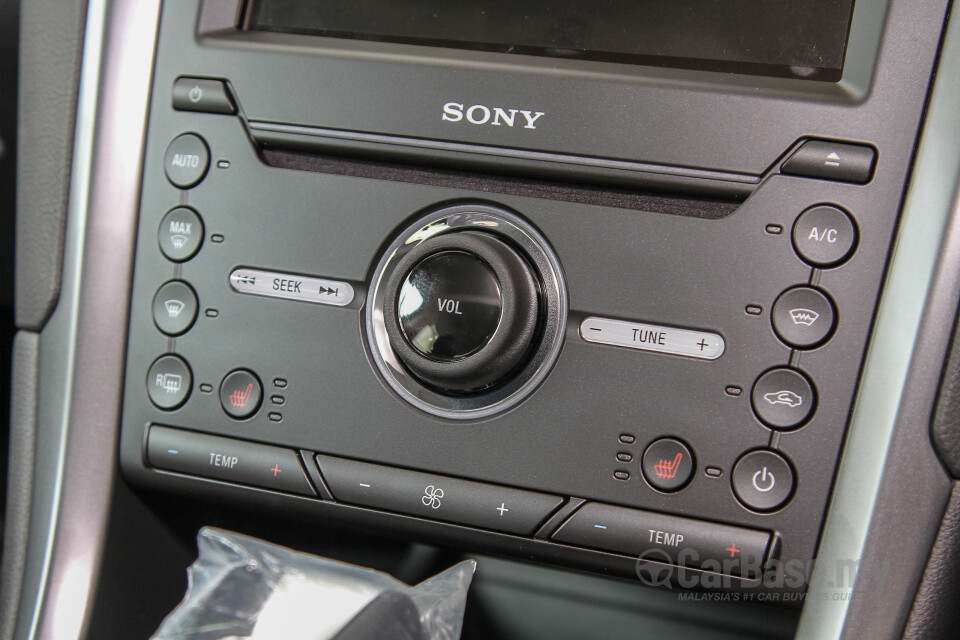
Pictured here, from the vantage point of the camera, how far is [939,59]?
49 cm

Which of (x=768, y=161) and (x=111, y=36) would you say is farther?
(x=111, y=36)

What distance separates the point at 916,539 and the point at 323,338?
39 centimetres

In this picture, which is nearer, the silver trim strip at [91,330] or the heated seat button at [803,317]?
the heated seat button at [803,317]

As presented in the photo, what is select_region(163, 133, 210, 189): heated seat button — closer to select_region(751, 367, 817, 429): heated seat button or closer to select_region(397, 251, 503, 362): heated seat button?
select_region(397, 251, 503, 362): heated seat button

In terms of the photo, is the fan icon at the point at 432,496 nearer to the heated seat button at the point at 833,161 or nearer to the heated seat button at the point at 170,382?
the heated seat button at the point at 170,382

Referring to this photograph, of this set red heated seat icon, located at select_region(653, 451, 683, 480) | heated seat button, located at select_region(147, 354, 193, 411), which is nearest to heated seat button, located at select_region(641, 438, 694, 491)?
red heated seat icon, located at select_region(653, 451, 683, 480)

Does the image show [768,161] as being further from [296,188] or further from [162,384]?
[162,384]

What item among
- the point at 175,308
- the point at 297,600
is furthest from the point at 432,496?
the point at 175,308

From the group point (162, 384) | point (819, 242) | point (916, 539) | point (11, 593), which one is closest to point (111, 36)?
point (162, 384)

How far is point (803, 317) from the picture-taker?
0.49 metres

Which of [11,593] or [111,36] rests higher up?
[111,36]

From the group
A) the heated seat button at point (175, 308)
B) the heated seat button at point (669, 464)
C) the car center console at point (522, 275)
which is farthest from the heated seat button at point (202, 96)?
the heated seat button at point (669, 464)

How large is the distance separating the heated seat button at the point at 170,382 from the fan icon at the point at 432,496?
187 millimetres

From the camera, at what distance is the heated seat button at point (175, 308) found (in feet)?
1.89
